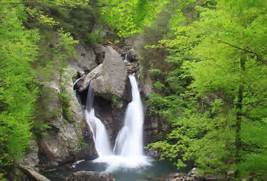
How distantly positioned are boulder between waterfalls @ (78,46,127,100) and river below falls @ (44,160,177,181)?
5.53 m

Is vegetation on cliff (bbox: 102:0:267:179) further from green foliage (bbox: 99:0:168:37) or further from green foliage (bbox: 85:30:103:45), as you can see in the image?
green foliage (bbox: 85:30:103:45)

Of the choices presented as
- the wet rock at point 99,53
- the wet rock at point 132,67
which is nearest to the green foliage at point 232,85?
the wet rock at point 132,67

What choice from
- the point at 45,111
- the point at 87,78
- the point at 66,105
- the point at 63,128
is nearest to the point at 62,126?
the point at 63,128

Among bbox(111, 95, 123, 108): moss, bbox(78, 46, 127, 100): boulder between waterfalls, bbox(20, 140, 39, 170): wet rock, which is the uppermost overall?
bbox(78, 46, 127, 100): boulder between waterfalls

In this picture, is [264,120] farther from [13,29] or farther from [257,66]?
[13,29]

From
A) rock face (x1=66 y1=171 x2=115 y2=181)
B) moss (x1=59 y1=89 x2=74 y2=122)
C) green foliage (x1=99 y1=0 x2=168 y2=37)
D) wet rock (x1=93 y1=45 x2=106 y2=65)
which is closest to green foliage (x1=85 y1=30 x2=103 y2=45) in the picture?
wet rock (x1=93 y1=45 x2=106 y2=65)

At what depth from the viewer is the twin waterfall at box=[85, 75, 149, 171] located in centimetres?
2556

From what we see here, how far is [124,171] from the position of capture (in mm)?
23109

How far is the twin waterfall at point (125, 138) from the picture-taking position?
1006 inches

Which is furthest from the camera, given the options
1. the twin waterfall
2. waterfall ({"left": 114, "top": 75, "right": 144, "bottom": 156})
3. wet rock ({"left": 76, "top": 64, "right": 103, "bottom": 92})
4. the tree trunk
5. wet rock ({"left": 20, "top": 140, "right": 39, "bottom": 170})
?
wet rock ({"left": 76, "top": 64, "right": 103, "bottom": 92})

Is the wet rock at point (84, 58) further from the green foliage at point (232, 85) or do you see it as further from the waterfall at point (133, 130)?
the green foliage at point (232, 85)

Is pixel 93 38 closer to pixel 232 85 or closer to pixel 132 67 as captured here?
pixel 132 67

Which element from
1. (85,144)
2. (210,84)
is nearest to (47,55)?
(85,144)

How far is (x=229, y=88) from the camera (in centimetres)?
1173
